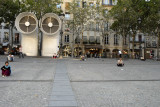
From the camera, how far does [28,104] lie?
5.27 metres

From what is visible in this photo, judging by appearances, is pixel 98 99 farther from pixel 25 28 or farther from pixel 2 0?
pixel 2 0

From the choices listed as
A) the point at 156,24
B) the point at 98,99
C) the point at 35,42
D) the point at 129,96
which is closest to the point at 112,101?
the point at 98,99

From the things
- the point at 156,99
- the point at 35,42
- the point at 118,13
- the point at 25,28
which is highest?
the point at 118,13

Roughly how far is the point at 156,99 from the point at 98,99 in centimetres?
213

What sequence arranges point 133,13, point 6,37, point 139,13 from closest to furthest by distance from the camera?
point 133,13 → point 139,13 → point 6,37

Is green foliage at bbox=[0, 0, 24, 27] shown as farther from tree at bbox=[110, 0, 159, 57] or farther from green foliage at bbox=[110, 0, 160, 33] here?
green foliage at bbox=[110, 0, 160, 33]

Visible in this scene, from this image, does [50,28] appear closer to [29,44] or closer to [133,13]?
[29,44]

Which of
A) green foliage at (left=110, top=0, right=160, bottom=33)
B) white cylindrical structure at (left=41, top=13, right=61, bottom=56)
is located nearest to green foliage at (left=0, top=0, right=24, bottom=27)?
white cylindrical structure at (left=41, top=13, right=61, bottom=56)

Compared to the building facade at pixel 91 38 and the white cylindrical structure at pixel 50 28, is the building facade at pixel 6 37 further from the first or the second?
the white cylindrical structure at pixel 50 28

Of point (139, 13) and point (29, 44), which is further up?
point (139, 13)

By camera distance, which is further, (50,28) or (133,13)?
(133,13)

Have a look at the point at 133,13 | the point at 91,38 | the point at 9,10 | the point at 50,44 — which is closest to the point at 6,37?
the point at 9,10

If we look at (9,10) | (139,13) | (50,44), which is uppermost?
(9,10)

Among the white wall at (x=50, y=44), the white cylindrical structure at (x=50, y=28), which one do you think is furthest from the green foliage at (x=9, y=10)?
the white wall at (x=50, y=44)
